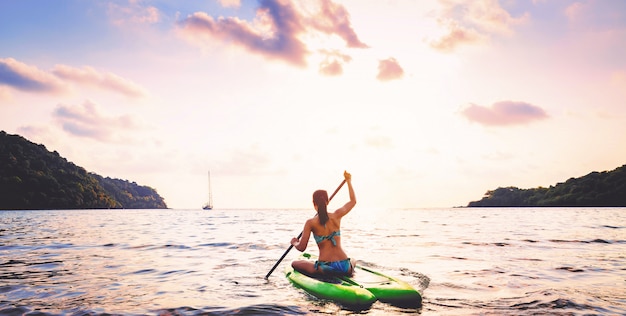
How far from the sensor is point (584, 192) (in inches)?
4316

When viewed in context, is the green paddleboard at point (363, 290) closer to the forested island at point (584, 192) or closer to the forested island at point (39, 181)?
the forested island at point (39, 181)

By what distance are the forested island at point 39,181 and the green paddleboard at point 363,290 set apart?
107 metres

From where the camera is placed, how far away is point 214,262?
14.0m

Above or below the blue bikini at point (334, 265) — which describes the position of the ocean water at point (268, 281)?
below

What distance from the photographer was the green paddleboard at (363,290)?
7.35m

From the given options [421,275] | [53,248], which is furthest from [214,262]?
[53,248]

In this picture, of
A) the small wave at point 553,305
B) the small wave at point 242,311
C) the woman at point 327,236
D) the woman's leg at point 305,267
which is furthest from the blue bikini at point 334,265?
the small wave at point 553,305

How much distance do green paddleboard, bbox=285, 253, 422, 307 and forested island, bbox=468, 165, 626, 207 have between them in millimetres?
117598

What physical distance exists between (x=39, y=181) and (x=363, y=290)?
11261cm

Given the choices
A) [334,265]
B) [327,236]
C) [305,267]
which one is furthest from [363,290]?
[305,267]

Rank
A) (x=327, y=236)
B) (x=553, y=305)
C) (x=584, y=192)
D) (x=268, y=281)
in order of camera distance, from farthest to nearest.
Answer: (x=584, y=192)
(x=268, y=281)
(x=327, y=236)
(x=553, y=305)

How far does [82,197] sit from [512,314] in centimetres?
11966

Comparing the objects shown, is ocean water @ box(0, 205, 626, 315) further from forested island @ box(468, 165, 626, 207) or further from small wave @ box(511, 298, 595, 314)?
forested island @ box(468, 165, 626, 207)

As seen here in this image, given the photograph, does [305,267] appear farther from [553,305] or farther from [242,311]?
Result: [553,305]
